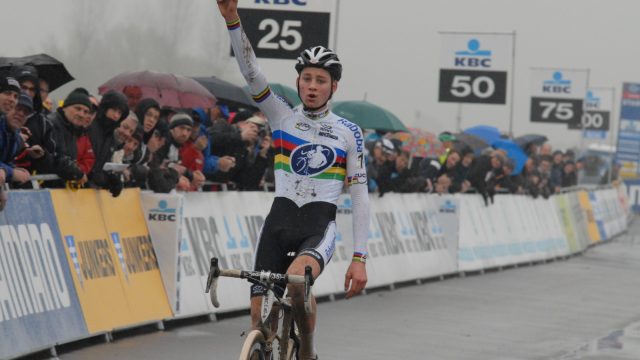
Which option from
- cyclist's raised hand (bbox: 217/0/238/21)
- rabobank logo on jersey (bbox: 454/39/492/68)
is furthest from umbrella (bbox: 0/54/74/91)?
rabobank logo on jersey (bbox: 454/39/492/68)

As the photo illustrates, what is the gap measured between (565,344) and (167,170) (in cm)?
420

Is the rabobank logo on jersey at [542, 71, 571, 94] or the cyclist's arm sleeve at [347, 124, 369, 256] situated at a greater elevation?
the rabobank logo on jersey at [542, 71, 571, 94]

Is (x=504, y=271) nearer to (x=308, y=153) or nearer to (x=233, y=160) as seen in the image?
(x=233, y=160)

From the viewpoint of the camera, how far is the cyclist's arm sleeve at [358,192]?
757 centimetres

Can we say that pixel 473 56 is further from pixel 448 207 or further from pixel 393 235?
pixel 393 235

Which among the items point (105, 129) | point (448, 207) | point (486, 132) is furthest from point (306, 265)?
point (486, 132)

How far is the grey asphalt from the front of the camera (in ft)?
38.0

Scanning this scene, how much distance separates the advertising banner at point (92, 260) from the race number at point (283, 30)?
393cm

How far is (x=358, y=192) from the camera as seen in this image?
300 inches

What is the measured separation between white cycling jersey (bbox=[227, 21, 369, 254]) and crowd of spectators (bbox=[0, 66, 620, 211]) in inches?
105

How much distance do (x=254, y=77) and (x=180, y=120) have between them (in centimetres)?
605

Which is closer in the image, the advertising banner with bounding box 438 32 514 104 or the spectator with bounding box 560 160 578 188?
the advertising banner with bounding box 438 32 514 104

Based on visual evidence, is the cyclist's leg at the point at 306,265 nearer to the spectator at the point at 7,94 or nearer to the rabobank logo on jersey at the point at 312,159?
the rabobank logo on jersey at the point at 312,159

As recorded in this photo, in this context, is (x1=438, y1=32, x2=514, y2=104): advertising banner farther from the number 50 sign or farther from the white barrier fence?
the number 50 sign
